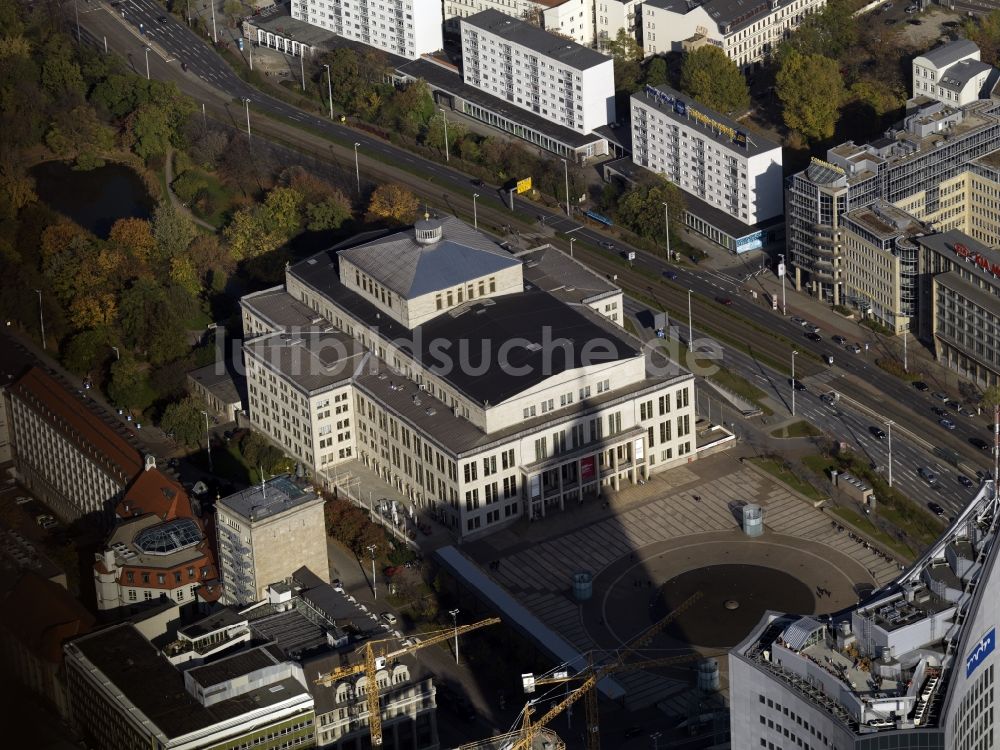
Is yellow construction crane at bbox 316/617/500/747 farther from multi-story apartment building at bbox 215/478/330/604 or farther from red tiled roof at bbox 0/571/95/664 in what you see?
red tiled roof at bbox 0/571/95/664

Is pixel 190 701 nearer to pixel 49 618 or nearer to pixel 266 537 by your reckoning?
pixel 49 618

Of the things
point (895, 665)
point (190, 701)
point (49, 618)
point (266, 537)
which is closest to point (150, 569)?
point (266, 537)

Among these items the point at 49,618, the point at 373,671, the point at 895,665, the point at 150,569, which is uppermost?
the point at 895,665

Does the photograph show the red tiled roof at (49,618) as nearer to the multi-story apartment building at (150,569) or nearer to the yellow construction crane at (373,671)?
the multi-story apartment building at (150,569)

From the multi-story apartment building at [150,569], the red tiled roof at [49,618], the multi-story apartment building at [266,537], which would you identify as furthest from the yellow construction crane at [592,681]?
the red tiled roof at [49,618]

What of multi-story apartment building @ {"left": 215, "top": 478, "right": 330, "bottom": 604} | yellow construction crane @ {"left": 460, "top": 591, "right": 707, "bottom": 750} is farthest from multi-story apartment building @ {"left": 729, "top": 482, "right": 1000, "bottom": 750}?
multi-story apartment building @ {"left": 215, "top": 478, "right": 330, "bottom": 604}
